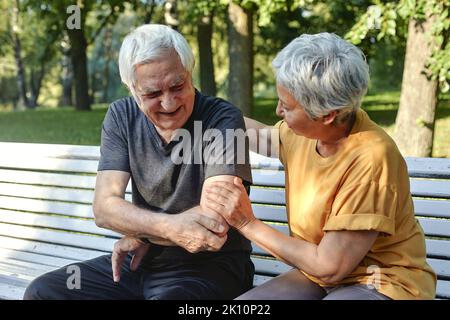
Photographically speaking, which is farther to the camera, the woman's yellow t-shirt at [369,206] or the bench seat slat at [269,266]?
the bench seat slat at [269,266]

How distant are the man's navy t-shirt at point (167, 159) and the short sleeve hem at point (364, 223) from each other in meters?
0.54

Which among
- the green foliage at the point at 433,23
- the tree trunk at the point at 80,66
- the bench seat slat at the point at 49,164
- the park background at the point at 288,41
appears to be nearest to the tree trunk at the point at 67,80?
the park background at the point at 288,41

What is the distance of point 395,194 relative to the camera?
7.02 ft

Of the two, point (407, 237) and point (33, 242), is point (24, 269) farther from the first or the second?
point (407, 237)

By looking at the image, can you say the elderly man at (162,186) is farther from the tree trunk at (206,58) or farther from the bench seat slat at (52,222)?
the tree trunk at (206,58)

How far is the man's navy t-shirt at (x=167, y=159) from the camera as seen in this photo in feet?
8.44

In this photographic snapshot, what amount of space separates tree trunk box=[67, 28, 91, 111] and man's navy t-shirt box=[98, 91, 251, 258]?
16.3 m

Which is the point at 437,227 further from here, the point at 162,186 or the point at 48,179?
the point at 48,179

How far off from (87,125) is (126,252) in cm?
1204

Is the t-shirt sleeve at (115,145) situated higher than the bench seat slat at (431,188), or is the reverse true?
the t-shirt sleeve at (115,145)

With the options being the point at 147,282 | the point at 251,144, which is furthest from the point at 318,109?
the point at 147,282

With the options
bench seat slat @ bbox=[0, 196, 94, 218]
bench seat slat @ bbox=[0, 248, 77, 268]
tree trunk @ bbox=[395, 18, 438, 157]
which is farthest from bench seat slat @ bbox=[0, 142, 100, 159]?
tree trunk @ bbox=[395, 18, 438, 157]

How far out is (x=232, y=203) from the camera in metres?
2.27

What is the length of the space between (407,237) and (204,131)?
881mm
